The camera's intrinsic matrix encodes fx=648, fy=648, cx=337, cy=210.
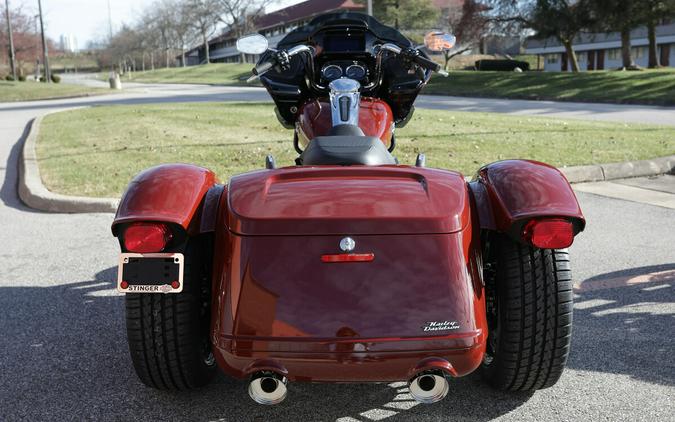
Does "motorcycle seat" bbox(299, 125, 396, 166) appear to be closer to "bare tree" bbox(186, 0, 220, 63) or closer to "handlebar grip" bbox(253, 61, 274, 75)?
"handlebar grip" bbox(253, 61, 274, 75)

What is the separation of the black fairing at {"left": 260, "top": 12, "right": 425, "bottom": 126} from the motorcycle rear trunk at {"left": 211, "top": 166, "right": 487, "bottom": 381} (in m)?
1.69

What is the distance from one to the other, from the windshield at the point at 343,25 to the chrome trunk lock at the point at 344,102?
789 millimetres

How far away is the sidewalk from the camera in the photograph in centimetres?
670

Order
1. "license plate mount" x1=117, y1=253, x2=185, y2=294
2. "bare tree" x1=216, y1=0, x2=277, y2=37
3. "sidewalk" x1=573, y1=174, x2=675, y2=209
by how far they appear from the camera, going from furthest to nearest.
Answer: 1. "bare tree" x1=216, y1=0, x2=277, y2=37
2. "sidewalk" x1=573, y1=174, x2=675, y2=209
3. "license plate mount" x1=117, y1=253, x2=185, y2=294

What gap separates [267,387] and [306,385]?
745 mm

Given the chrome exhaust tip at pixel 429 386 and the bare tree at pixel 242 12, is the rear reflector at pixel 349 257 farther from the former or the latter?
the bare tree at pixel 242 12

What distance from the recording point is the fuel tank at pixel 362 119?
3.27m

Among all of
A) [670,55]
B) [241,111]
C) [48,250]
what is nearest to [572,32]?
[670,55]

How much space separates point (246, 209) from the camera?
86.0 inches

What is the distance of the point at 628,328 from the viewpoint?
342 centimetres

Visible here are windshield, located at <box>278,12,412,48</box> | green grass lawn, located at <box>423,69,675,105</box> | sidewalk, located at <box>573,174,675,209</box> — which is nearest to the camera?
windshield, located at <box>278,12,412,48</box>

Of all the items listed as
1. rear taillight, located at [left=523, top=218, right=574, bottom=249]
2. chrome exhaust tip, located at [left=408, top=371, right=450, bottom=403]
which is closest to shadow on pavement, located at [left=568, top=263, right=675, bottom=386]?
rear taillight, located at [left=523, top=218, right=574, bottom=249]

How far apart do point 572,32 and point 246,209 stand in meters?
38.3

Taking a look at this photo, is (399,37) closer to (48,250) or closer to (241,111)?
(48,250)
